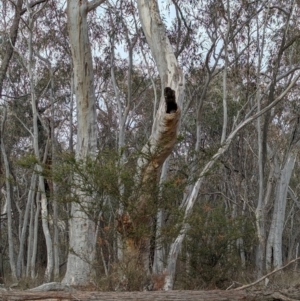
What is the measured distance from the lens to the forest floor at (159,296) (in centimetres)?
488

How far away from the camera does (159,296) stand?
507 cm

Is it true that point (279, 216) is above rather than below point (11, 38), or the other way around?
below

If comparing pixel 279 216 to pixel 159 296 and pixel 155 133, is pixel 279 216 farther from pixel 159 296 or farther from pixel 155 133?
pixel 159 296

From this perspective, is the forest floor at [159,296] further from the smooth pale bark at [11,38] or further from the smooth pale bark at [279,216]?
the smooth pale bark at [279,216]

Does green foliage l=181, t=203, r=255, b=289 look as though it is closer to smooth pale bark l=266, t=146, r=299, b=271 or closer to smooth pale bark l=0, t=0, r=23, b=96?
smooth pale bark l=266, t=146, r=299, b=271

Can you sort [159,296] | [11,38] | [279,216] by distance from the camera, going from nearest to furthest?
[159,296]
[11,38]
[279,216]

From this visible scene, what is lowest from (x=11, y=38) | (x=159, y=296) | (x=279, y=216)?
(x=159, y=296)

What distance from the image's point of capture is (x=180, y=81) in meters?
7.12

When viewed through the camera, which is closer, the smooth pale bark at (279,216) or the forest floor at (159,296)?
the forest floor at (159,296)

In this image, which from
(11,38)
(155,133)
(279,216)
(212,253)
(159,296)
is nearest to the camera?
(159,296)

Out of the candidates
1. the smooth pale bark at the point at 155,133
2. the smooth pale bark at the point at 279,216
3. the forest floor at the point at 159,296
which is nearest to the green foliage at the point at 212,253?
the smooth pale bark at the point at 155,133

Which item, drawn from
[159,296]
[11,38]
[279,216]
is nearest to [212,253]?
[279,216]

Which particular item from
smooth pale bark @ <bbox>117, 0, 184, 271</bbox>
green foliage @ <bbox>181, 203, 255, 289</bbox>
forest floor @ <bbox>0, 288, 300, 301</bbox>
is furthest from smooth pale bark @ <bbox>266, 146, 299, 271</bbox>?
forest floor @ <bbox>0, 288, 300, 301</bbox>

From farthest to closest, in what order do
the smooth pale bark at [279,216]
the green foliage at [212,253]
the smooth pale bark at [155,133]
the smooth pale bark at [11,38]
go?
1. the smooth pale bark at [279,216]
2. the smooth pale bark at [11,38]
3. the green foliage at [212,253]
4. the smooth pale bark at [155,133]
